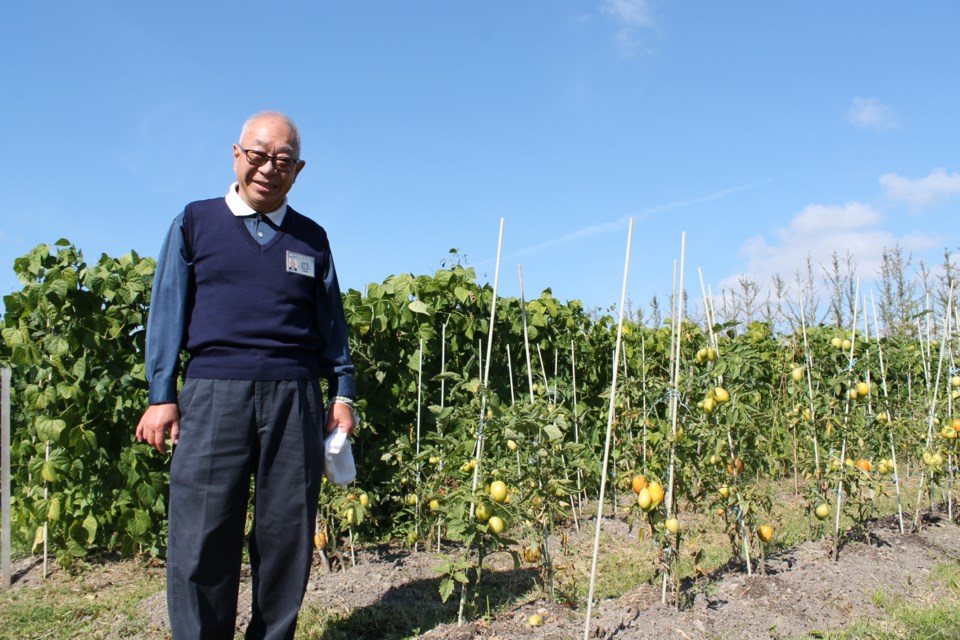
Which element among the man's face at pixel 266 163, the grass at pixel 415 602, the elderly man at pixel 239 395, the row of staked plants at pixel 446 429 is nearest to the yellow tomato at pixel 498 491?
the row of staked plants at pixel 446 429

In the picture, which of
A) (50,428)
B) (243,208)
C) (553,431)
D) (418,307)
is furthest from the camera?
(418,307)

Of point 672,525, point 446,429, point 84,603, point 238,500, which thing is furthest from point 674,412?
point 84,603

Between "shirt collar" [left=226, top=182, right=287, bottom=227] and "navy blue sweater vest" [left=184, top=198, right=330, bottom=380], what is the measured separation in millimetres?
19

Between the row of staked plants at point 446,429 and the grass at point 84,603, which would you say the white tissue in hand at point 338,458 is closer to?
the row of staked plants at point 446,429

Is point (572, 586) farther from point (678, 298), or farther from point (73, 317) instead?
point (73, 317)

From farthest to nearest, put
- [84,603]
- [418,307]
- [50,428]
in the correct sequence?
[418,307] < [50,428] < [84,603]

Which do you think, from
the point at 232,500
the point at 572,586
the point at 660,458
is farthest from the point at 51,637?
the point at 660,458

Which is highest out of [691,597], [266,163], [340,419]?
[266,163]

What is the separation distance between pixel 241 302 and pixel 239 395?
10.4 inches

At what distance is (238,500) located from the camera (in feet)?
6.43

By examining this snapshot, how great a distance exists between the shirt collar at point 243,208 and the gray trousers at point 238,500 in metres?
0.50

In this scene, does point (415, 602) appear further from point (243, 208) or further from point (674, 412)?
point (243, 208)

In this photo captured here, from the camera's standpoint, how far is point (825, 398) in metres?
3.70

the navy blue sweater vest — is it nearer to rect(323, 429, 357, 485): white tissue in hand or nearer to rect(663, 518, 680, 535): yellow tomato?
rect(323, 429, 357, 485): white tissue in hand
